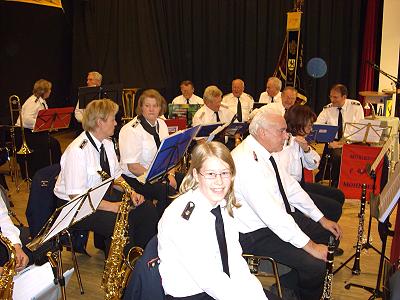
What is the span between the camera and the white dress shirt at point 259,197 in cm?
315

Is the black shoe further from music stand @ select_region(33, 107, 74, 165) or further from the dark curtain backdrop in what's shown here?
the dark curtain backdrop

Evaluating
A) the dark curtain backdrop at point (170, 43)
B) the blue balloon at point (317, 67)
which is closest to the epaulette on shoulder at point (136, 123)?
the dark curtain backdrop at point (170, 43)

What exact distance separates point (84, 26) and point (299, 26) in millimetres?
5463

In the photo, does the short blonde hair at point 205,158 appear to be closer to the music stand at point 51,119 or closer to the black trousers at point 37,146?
the music stand at point 51,119

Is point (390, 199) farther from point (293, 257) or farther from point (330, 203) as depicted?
point (330, 203)

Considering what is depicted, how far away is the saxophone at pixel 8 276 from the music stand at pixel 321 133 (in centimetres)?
411

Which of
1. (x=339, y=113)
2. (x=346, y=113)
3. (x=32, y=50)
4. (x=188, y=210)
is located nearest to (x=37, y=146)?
(x=32, y=50)

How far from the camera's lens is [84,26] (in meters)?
11.8

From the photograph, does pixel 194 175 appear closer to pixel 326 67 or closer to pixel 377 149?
pixel 377 149

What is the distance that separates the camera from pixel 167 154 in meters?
3.97

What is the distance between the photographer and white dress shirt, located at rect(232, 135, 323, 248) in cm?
315

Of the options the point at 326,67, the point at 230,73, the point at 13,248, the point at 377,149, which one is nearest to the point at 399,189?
the point at 13,248

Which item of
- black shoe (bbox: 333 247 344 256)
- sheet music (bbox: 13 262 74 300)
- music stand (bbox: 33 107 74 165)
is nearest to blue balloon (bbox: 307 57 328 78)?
music stand (bbox: 33 107 74 165)

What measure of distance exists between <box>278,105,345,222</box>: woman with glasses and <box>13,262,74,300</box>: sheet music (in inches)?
88.2
